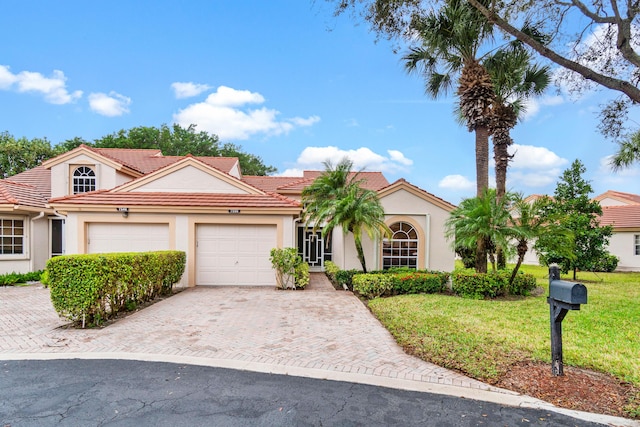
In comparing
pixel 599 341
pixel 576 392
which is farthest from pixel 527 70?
pixel 576 392

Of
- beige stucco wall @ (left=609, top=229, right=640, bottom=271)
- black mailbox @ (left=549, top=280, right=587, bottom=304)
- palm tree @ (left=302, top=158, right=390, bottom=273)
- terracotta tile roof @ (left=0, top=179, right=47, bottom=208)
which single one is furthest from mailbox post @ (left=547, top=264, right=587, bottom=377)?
beige stucco wall @ (left=609, top=229, right=640, bottom=271)

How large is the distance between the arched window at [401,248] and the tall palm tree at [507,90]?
181 inches

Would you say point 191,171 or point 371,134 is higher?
point 371,134

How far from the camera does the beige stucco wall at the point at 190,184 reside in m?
13.5

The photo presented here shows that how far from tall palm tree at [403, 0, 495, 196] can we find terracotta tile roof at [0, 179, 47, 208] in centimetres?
1688

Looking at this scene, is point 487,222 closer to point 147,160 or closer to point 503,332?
point 503,332

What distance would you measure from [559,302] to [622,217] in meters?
27.3

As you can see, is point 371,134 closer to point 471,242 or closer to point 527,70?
point 527,70

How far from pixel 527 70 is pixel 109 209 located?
1798 centimetres

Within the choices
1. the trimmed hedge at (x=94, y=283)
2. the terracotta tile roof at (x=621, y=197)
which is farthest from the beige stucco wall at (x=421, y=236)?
the terracotta tile roof at (x=621, y=197)

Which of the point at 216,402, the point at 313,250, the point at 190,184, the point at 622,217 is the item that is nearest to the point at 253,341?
the point at 216,402

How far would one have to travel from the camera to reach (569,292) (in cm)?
427

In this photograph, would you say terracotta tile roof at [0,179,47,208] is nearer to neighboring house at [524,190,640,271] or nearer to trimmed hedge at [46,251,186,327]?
trimmed hedge at [46,251,186,327]

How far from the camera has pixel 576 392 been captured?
4285mm
